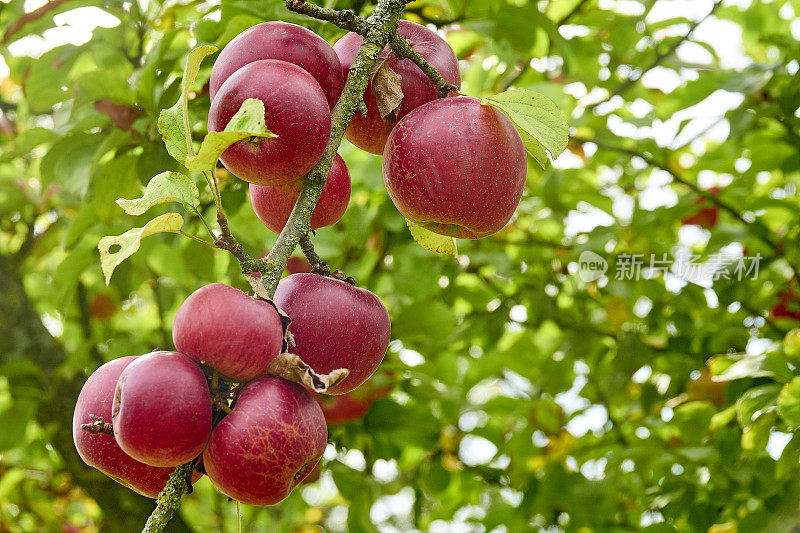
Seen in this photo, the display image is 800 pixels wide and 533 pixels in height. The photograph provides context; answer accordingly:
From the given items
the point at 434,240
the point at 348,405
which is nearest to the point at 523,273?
the point at 348,405

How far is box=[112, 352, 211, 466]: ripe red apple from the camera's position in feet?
1.68

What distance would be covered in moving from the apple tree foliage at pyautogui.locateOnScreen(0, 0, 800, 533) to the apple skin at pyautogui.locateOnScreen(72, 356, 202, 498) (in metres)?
0.56

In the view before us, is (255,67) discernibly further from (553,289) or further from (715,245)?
(553,289)

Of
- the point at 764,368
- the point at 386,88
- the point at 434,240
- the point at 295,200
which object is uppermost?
the point at 386,88

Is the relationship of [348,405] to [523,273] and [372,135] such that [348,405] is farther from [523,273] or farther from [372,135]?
[372,135]

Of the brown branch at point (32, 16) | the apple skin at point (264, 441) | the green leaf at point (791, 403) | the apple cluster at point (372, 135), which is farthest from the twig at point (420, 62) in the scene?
the brown branch at point (32, 16)

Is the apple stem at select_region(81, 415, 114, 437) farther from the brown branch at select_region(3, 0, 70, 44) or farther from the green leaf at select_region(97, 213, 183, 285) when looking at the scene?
the brown branch at select_region(3, 0, 70, 44)

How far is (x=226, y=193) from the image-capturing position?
3.79 feet

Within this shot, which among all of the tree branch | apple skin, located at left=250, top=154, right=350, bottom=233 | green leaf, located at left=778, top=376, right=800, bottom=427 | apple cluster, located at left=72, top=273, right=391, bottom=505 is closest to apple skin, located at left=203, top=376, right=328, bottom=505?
apple cluster, located at left=72, top=273, right=391, bottom=505

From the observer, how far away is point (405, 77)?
725 mm

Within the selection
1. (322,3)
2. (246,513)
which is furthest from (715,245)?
(246,513)

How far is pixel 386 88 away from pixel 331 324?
24 cm

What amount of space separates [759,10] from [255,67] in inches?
75.4

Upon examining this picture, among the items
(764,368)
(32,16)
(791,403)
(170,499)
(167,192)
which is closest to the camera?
(170,499)
